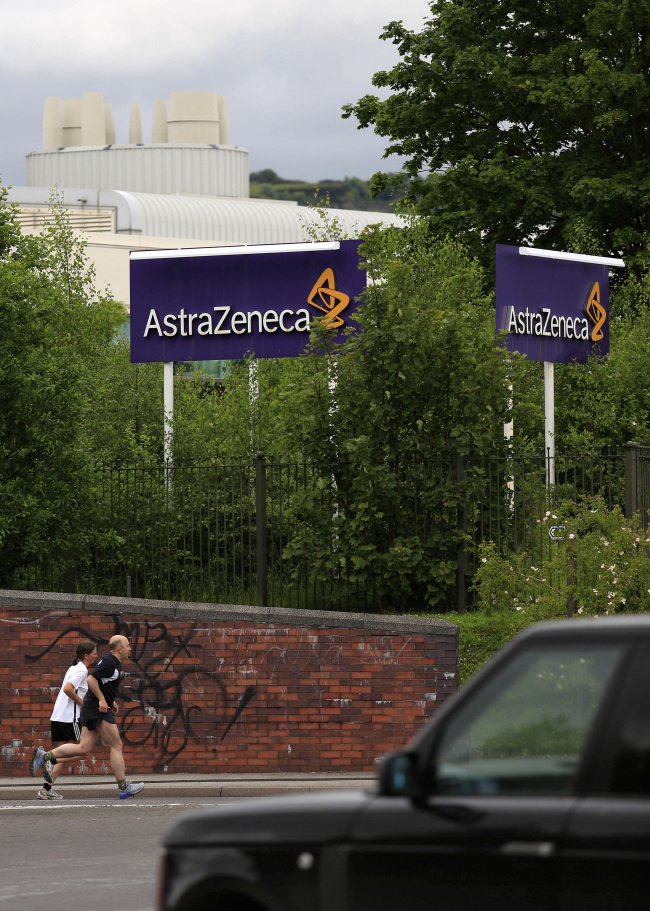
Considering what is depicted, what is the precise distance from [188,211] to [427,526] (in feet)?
245

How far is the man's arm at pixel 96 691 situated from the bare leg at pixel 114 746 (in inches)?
5.6

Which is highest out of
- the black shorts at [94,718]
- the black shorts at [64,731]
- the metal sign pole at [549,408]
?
the metal sign pole at [549,408]

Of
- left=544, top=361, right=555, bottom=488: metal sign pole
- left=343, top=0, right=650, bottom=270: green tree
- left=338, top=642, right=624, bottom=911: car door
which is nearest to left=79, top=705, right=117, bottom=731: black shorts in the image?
left=544, top=361, right=555, bottom=488: metal sign pole

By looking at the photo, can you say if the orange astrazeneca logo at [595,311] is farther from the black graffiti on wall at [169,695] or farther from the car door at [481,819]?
the car door at [481,819]

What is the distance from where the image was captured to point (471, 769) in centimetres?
434

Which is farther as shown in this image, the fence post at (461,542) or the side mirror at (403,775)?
the fence post at (461,542)

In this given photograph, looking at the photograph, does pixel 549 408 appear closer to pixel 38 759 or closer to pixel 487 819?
pixel 38 759

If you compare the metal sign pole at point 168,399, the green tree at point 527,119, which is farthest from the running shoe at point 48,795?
the green tree at point 527,119

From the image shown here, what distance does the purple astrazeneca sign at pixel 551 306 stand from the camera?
21.2 m

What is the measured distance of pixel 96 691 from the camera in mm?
13125

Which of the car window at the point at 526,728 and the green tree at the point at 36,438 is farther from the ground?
the green tree at the point at 36,438

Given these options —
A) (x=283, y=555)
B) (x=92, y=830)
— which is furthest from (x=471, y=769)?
(x=283, y=555)

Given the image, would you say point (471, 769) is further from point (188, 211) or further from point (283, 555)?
point (188, 211)

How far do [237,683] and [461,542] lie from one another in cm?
336
